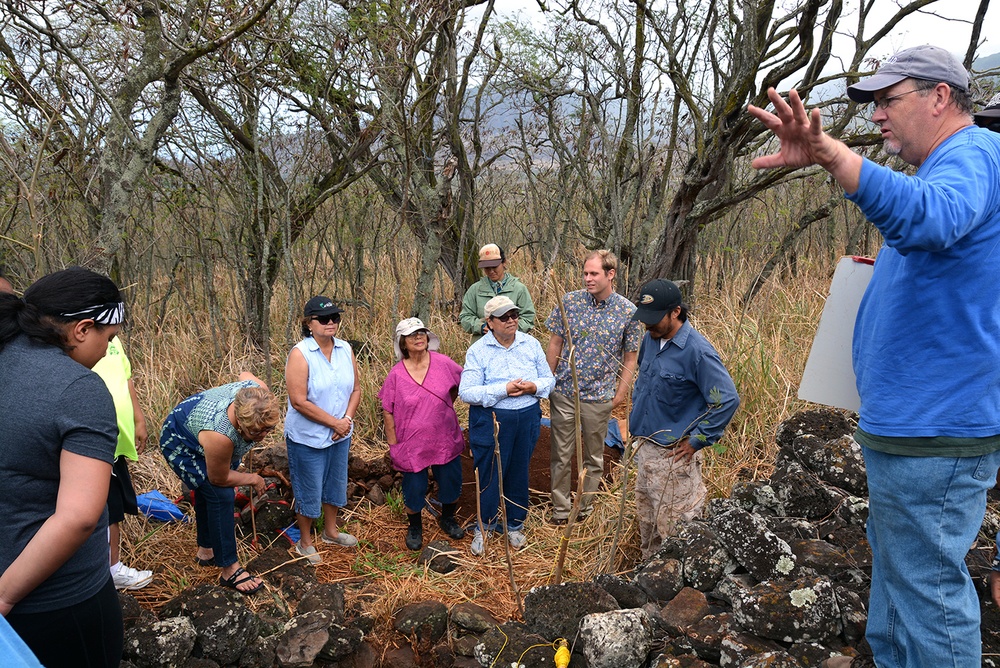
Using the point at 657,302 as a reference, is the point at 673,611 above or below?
below

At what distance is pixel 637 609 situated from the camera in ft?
9.96

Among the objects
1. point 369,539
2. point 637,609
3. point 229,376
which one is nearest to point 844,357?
point 637,609

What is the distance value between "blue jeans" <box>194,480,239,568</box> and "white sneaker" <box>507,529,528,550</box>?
1809mm

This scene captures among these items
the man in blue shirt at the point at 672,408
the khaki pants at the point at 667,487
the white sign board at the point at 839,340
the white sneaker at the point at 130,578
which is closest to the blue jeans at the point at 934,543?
the white sign board at the point at 839,340

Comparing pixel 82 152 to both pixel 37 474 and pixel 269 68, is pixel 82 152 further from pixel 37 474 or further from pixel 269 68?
pixel 37 474

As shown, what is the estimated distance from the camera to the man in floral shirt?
15.8ft

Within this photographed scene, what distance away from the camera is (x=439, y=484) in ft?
16.1

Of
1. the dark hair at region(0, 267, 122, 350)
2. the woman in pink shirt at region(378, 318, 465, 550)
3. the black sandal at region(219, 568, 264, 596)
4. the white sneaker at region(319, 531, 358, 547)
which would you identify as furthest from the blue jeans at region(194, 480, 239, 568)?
the dark hair at region(0, 267, 122, 350)

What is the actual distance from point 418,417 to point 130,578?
1929 millimetres

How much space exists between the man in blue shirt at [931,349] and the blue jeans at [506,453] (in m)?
2.82

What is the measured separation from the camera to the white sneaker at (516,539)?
4.73 meters

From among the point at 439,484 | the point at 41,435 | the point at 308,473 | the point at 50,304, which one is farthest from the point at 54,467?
the point at 439,484

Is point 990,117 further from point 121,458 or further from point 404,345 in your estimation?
point 121,458

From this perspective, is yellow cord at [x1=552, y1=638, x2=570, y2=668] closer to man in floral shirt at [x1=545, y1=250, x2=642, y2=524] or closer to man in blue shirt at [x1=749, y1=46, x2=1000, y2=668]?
man in blue shirt at [x1=749, y1=46, x2=1000, y2=668]
